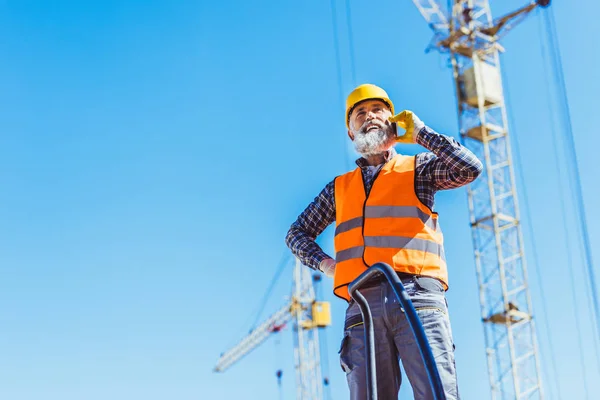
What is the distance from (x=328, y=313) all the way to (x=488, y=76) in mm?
29902

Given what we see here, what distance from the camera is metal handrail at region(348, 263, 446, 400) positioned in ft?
8.70

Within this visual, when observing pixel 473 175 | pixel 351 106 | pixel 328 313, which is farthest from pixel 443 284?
pixel 328 313

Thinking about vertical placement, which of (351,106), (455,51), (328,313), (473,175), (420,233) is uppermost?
(455,51)

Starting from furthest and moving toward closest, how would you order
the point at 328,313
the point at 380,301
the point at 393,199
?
the point at 328,313
the point at 393,199
the point at 380,301

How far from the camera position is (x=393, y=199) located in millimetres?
3746

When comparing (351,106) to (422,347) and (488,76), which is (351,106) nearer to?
(422,347)

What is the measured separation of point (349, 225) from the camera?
380cm

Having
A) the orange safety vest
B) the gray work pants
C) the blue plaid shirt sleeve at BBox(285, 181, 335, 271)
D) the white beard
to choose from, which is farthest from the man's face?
the gray work pants

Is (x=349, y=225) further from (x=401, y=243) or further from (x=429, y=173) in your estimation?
→ (x=429, y=173)

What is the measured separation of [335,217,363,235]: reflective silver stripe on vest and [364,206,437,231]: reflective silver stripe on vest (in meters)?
0.05

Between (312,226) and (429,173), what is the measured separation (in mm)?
749

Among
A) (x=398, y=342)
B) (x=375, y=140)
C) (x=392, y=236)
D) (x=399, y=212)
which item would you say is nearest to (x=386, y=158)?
(x=375, y=140)

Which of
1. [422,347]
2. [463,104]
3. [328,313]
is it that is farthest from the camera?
[328,313]


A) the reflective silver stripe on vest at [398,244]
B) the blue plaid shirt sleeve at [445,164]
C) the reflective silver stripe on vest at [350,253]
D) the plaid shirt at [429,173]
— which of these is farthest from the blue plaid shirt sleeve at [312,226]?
the blue plaid shirt sleeve at [445,164]
